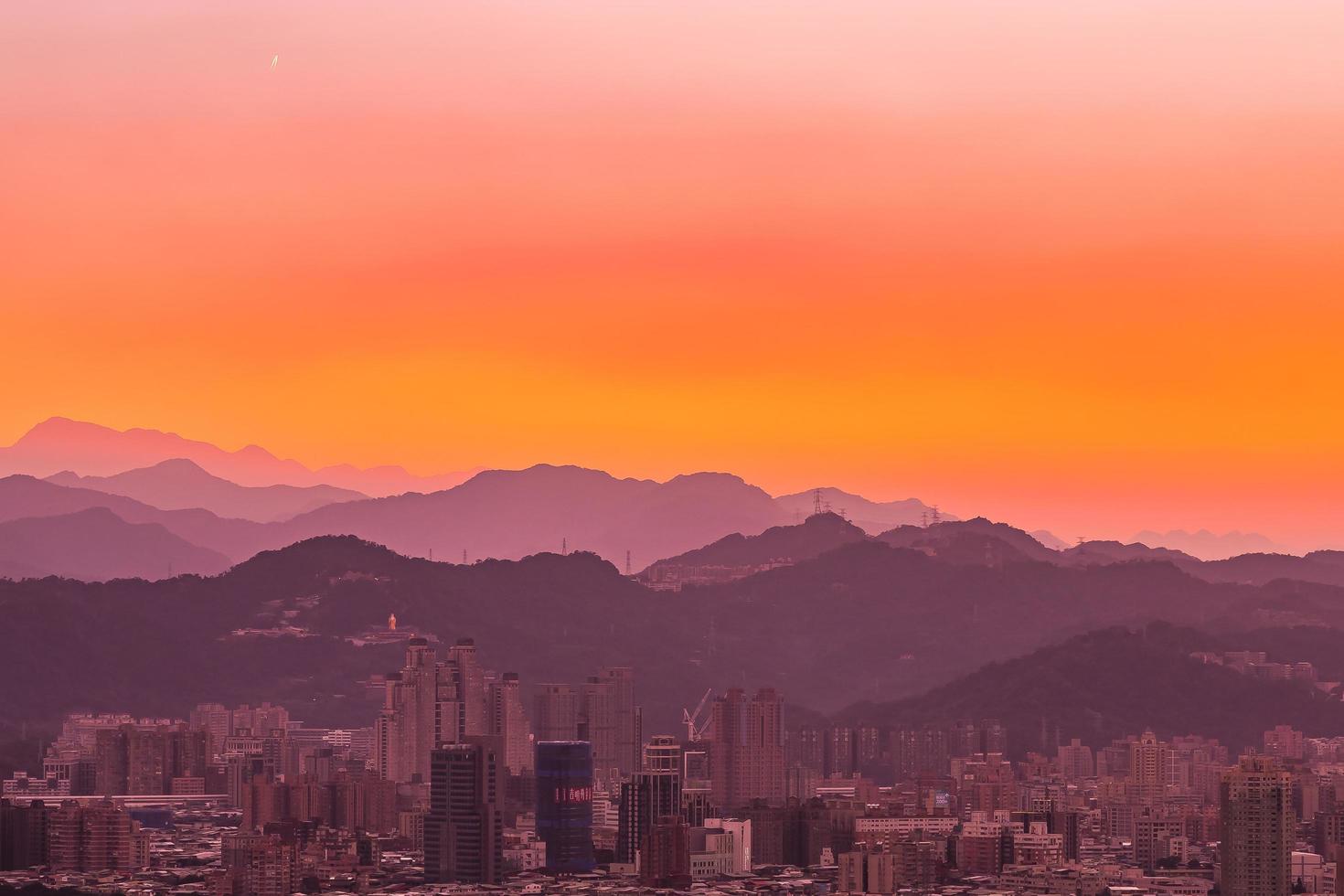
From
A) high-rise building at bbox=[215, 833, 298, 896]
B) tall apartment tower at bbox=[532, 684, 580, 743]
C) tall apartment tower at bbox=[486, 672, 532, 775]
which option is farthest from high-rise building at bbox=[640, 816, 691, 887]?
tall apartment tower at bbox=[532, 684, 580, 743]

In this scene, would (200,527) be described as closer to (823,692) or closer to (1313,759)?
(823,692)

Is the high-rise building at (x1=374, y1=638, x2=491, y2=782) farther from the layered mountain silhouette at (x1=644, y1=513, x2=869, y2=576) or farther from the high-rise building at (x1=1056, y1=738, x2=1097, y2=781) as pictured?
the layered mountain silhouette at (x1=644, y1=513, x2=869, y2=576)

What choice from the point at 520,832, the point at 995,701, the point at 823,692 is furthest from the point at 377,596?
the point at 520,832

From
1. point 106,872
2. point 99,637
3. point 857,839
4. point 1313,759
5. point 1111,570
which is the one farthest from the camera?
point 1111,570

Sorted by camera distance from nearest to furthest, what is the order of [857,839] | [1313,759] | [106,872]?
[106,872] < [857,839] < [1313,759]

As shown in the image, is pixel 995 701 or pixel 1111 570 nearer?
pixel 995 701

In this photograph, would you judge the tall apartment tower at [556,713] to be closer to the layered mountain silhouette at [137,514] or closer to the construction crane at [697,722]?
the construction crane at [697,722]

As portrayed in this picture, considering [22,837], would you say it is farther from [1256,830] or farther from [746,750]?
[746,750]
